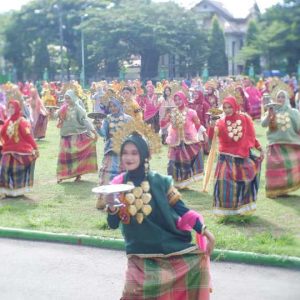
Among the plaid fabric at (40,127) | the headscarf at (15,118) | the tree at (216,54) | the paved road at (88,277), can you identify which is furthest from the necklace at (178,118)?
the tree at (216,54)

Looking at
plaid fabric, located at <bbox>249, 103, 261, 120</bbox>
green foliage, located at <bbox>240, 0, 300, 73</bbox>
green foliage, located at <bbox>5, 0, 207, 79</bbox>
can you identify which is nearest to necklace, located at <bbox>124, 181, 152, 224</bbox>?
plaid fabric, located at <bbox>249, 103, 261, 120</bbox>

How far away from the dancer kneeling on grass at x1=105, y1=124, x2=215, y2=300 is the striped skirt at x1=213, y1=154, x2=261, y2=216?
12.5ft

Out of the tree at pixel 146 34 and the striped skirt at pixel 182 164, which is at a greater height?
the tree at pixel 146 34

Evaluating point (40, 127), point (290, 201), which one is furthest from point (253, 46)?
point (290, 201)

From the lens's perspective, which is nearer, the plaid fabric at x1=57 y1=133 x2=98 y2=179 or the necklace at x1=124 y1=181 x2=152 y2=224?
the necklace at x1=124 y1=181 x2=152 y2=224

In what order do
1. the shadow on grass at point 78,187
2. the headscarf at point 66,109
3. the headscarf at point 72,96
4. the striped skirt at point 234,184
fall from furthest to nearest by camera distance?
the headscarf at point 66,109 < the headscarf at point 72,96 < the shadow on grass at point 78,187 < the striped skirt at point 234,184

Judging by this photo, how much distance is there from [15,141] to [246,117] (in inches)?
136

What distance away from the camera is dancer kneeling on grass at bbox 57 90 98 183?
11.6m

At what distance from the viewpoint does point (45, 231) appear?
7953 millimetres

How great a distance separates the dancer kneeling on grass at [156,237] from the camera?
4398mm

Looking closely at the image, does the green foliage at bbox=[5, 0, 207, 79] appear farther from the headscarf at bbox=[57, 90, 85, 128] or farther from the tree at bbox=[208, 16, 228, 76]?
the headscarf at bbox=[57, 90, 85, 128]

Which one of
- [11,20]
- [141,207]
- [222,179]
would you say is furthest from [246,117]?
[11,20]

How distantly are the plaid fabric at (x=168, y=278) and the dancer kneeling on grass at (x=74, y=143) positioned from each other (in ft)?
23.4

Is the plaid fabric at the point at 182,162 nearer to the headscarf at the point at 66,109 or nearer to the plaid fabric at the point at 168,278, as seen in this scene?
the headscarf at the point at 66,109
